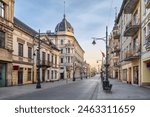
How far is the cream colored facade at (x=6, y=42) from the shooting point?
91.8ft

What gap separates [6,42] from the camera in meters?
28.8

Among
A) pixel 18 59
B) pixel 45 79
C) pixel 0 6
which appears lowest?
pixel 45 79

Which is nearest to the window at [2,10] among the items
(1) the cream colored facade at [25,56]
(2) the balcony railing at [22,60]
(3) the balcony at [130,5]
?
(1) the cream colored facade at [25,56]

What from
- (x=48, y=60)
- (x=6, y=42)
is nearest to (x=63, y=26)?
(x=48, y=60)

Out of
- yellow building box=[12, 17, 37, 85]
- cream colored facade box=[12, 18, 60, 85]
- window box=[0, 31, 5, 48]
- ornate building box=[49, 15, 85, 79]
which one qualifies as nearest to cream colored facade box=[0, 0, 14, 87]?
window box=[0, 31, 5, 48]

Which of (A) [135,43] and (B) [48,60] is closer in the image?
(A) [135,43]

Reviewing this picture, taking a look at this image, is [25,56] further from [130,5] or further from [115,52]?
[115,52]

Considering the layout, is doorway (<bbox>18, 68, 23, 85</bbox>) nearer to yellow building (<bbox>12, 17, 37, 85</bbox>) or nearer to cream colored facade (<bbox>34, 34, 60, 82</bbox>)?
yellow building (<bbox>12, 17, 37, 85</bbox>)

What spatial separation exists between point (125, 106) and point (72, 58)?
75028 millimetres

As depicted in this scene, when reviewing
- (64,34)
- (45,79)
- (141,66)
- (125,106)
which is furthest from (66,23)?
(125,106)

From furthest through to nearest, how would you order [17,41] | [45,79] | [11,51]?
1. [45,79]
2. [17,41]
3. [11,51]

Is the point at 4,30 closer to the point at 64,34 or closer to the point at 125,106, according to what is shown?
the point at 125,106

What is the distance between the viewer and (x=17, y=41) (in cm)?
3244

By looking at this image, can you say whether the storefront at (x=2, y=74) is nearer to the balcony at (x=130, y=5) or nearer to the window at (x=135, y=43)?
the window at (x=135, y=43)
